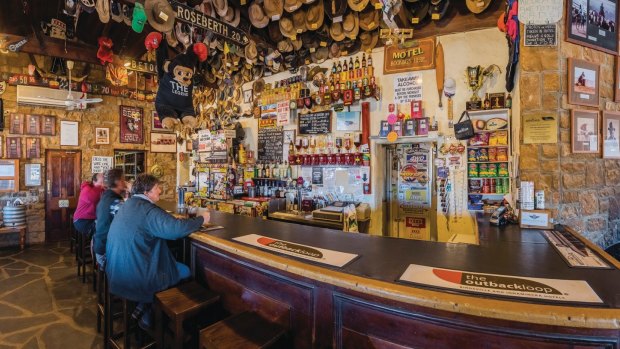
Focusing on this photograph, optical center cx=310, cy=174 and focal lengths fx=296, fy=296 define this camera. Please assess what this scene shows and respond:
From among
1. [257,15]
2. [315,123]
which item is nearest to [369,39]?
[315,123]

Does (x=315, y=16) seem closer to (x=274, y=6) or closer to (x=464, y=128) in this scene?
(x=274, y=6)

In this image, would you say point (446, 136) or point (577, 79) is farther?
point (446, 136)

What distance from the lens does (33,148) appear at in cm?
602

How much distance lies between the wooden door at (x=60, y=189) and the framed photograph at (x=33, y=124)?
0.45 metres

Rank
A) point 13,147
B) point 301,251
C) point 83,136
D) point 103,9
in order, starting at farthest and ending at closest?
point 83,136 → point 13,147 → point 103,9 → point 301,251

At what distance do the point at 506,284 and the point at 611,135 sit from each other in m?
2.59

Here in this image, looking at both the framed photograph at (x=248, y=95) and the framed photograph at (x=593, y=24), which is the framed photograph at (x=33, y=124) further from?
the framed photograph at (x=593, y=24)

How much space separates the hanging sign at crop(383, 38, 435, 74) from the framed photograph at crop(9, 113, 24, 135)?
7.04 metres

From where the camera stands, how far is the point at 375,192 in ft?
14.0

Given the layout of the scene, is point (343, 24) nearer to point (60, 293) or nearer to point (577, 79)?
point (577, 79)

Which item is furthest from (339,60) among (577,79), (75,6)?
(75,6)

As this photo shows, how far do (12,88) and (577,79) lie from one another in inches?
350

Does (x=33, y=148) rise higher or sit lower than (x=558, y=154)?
higher

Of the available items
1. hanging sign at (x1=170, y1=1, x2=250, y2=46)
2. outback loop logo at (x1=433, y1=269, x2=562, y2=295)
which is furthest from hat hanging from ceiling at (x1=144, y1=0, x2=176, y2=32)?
outback loop logo at (x1=433, y1=269, x2=562, y2=295)
